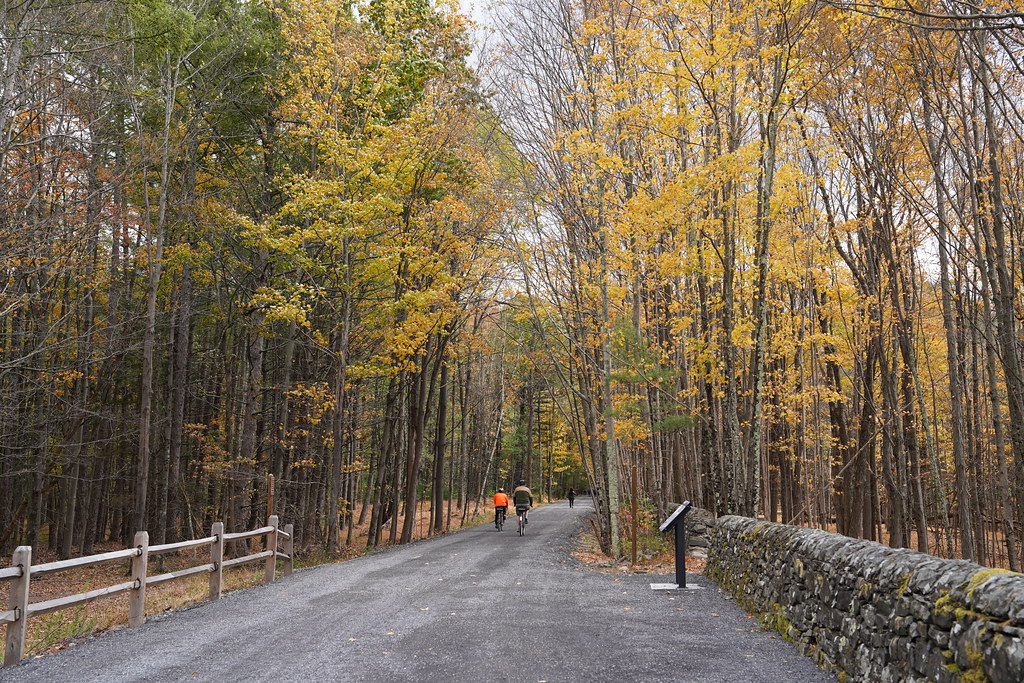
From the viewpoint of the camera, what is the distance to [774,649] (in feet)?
19.5

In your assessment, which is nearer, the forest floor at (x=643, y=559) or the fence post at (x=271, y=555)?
the fence post at (x=271, y=555)

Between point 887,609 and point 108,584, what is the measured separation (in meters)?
15.0

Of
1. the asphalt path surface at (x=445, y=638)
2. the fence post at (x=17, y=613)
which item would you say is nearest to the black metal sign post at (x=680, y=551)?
the asphalt path surface at (x=445, y=638)

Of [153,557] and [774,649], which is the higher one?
[774,649]

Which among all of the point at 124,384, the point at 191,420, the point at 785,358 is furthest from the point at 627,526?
the point at 124,384

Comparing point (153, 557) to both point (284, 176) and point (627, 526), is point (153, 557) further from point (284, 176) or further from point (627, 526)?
point (627, 526)

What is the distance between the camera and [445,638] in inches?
251

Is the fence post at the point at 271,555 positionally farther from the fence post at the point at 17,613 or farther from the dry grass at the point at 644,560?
the dry grass at the point at 644,560

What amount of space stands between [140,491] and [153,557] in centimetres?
401

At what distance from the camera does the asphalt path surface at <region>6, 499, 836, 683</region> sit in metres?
5.21

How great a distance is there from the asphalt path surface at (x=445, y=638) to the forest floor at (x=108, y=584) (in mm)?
443

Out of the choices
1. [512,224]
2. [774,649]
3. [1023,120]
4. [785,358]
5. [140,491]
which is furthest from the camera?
[785,358]

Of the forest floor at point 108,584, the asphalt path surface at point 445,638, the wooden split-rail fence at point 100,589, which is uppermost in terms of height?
the wooden split-rail fence at point 100,589

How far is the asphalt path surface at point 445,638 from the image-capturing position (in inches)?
205
